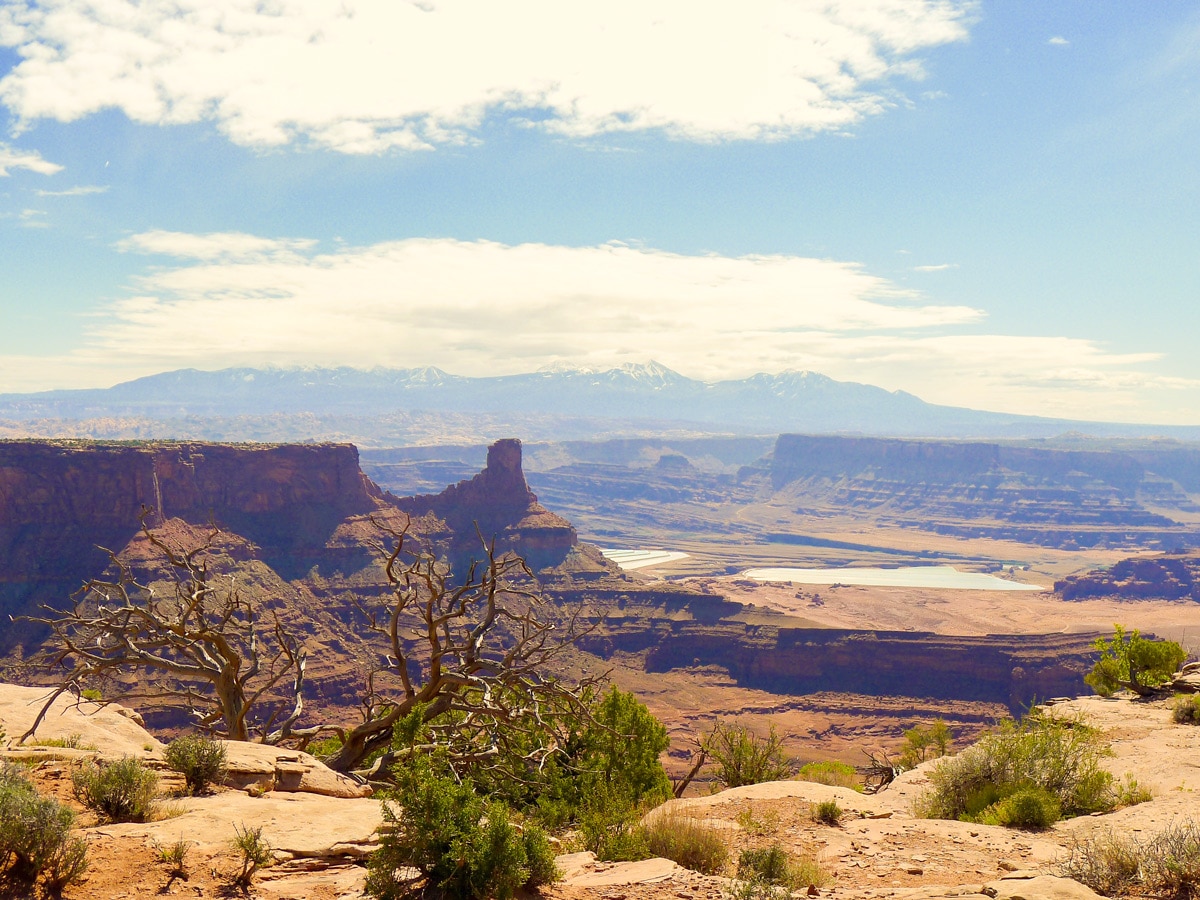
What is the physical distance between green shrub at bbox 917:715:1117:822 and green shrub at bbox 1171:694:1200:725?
639 cm

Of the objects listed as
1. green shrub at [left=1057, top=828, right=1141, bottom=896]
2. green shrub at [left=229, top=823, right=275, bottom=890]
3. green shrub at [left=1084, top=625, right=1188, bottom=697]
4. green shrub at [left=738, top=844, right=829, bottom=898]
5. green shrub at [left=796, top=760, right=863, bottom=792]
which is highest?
green shrub at [left=1057, top=828, right=1141, bottom=896]

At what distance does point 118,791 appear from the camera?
11.9m

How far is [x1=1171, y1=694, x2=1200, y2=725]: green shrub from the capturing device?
21.6m

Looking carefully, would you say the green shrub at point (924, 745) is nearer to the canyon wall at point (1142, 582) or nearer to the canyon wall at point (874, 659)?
the canyon wall at point (874, 659)

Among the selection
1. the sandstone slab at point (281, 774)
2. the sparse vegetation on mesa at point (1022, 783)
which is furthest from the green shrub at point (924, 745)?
the sandstone slab at point (281, 774)

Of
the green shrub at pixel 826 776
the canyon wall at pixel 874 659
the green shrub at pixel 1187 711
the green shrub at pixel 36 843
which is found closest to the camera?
the green shrub at pixel 36 843

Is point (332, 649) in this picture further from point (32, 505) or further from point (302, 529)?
point (32, 505)

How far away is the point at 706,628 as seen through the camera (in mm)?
108125

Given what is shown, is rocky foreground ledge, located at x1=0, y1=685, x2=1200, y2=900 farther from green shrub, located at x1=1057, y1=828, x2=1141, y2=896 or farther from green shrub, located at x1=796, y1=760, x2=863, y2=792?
green shrub, located at x1=796, y1=760, x2=863, y2=792

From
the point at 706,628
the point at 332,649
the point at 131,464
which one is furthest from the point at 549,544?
the point at 131,464

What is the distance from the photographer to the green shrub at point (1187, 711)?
21.6 meters

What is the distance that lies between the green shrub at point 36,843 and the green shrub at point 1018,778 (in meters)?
14.7

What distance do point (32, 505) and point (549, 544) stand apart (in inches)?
2954

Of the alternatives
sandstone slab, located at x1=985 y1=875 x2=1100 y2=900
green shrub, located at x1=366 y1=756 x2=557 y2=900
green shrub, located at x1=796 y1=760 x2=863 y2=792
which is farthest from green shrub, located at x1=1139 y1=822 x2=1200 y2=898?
green shrub, located at x1=796 y1=760 x2=863 y2=792
